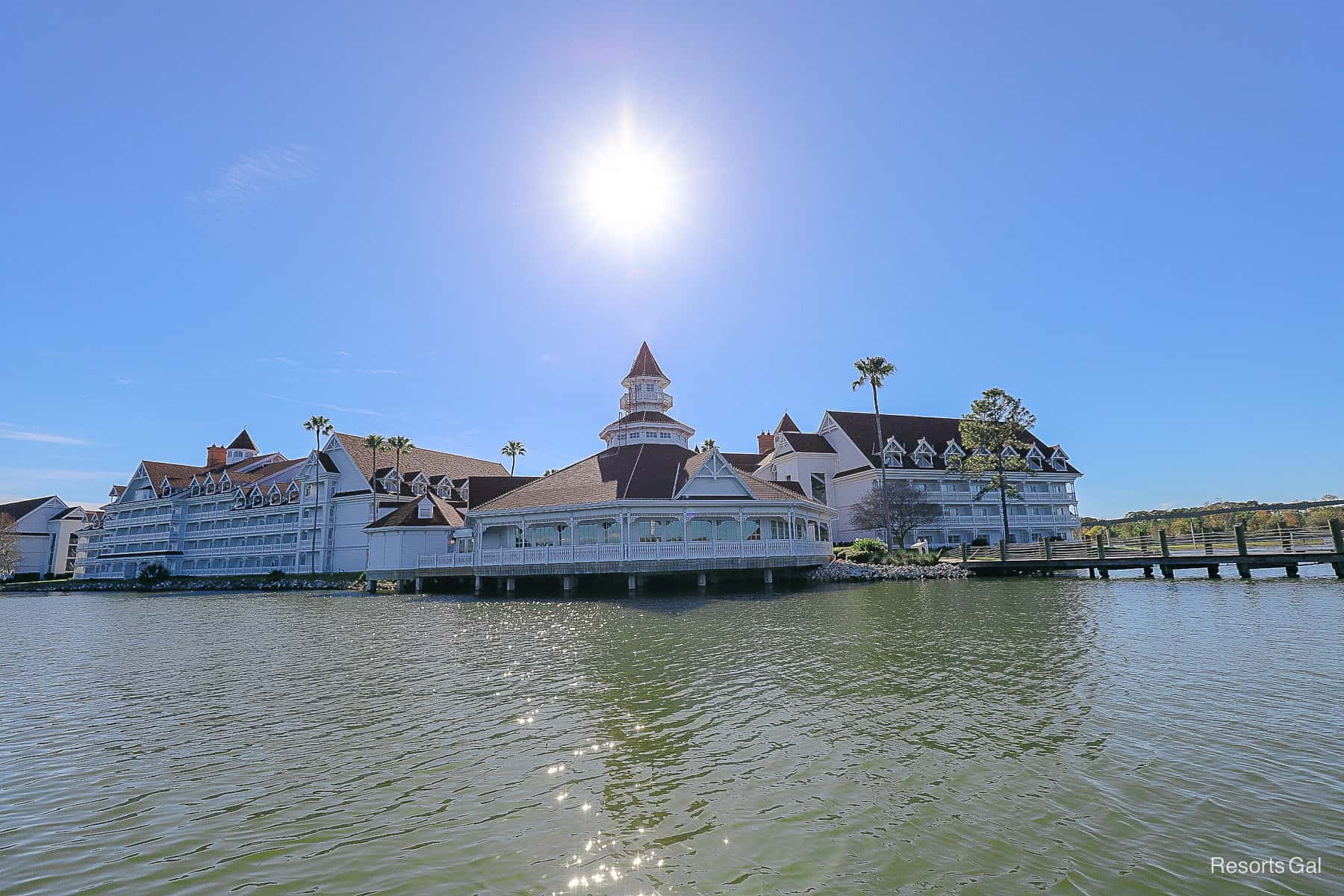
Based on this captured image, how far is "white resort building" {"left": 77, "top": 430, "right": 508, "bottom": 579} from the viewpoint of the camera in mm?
67625

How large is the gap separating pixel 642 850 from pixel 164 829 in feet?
17.2

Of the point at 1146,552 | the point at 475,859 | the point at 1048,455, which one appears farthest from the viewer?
the point at 1048,455

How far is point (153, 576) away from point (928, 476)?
8621cm

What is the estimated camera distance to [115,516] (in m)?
90.7

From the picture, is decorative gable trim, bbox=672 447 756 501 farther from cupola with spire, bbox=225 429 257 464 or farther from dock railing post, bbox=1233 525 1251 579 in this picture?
cupola with spire, bbox=225 429 257 464

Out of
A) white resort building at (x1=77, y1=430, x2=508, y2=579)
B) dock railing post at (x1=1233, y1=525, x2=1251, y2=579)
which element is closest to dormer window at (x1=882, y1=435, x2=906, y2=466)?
dock railing post at (x1=1233, y1=525, x2=1251, y2=579)

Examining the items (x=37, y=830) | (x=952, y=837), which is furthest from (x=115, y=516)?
(x=952, y=837)

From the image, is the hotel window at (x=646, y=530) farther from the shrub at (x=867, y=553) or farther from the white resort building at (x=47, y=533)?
the white resort building at (x=47, y=533)

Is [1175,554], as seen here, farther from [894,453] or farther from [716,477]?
[716,477]

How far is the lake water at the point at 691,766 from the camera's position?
6.18 meters

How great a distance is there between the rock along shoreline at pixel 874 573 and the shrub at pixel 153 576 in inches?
2912

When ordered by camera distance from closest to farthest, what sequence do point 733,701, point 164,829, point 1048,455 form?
point 164,829 → point 733,701 → point 1048,455

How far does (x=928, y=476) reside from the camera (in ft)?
215

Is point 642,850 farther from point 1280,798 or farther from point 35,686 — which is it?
point 35,686
